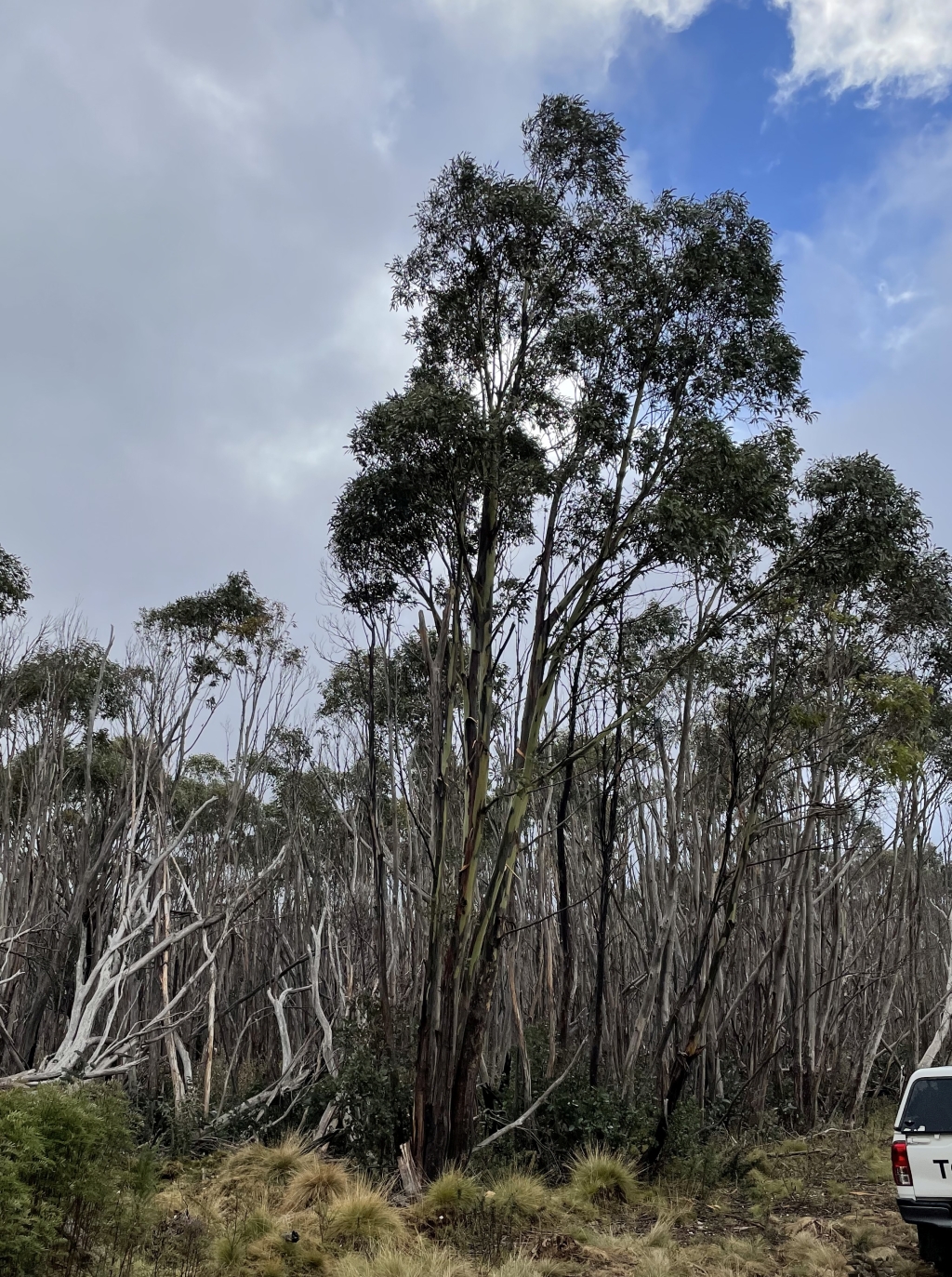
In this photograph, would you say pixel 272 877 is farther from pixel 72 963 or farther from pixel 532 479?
pixel 532 479

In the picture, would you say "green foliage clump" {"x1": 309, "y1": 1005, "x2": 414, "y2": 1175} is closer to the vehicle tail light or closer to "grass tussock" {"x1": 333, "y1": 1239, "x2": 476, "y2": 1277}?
"grass tussock" {"x1": 333, "y1": 1239, "x2": 476, "y2": 1277}

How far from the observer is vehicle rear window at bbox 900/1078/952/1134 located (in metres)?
5.54

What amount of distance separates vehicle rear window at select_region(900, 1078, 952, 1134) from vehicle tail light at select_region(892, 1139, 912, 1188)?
105 millimetres

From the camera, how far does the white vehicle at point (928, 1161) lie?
5.40 metres

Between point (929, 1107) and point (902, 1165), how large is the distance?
38 centimetres

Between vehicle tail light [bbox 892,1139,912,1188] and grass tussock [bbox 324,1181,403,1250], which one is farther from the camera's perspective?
grass tussock [bbox 324,1181,403,1250]

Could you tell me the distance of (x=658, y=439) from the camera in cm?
886

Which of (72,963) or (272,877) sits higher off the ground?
(272,877)

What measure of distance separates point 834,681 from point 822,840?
3322 millimetres

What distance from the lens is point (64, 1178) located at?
468 cm

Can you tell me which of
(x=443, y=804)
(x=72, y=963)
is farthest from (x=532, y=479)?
(x=72, y=963)

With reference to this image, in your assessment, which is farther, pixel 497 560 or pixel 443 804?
pixel 497 560

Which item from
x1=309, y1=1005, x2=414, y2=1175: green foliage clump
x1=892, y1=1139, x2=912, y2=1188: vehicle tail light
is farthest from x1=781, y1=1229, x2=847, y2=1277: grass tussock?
x1=309, y1=1005, x2=414, y2=1175: green foliage clump

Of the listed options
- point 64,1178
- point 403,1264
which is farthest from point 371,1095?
point 64,1178
